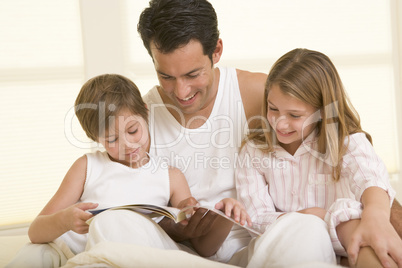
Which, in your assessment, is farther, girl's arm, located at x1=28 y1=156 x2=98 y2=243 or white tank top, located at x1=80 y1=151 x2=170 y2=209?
white tank top, located at x1=80 y1=151 x2=170 y2=209

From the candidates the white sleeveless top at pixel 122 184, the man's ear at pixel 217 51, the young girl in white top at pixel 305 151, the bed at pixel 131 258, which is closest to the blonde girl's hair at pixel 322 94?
the young girl in white top at pixel 305 151

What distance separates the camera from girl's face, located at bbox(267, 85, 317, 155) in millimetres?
1698

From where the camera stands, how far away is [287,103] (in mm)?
1697

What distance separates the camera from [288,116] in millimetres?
1714

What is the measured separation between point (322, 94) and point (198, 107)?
1.60ft

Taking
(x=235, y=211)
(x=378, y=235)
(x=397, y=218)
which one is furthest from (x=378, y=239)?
(x=235, y=211)

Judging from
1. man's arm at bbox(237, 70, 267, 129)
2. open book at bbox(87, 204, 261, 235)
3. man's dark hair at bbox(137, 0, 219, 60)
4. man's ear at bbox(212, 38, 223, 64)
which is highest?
man's dark hair at bbox(137, 0, 219, 60)

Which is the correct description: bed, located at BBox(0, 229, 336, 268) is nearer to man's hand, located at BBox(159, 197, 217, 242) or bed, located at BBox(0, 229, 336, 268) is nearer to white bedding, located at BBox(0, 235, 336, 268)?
white bedding, located at BBox(0, 235, 336, 268)

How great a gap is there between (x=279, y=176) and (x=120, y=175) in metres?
0.59

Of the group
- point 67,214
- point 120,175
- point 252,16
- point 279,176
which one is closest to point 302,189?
point 279,176

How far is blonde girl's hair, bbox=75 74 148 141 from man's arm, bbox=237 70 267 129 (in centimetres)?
43

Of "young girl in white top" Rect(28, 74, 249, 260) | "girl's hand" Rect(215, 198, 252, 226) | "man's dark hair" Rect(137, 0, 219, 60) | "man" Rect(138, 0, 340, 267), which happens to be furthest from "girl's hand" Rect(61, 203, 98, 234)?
"man's dark hair" Rect(137, 0, 219, 60)

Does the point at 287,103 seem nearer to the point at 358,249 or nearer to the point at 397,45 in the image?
the point at 358,249

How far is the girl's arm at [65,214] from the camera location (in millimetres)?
1488
